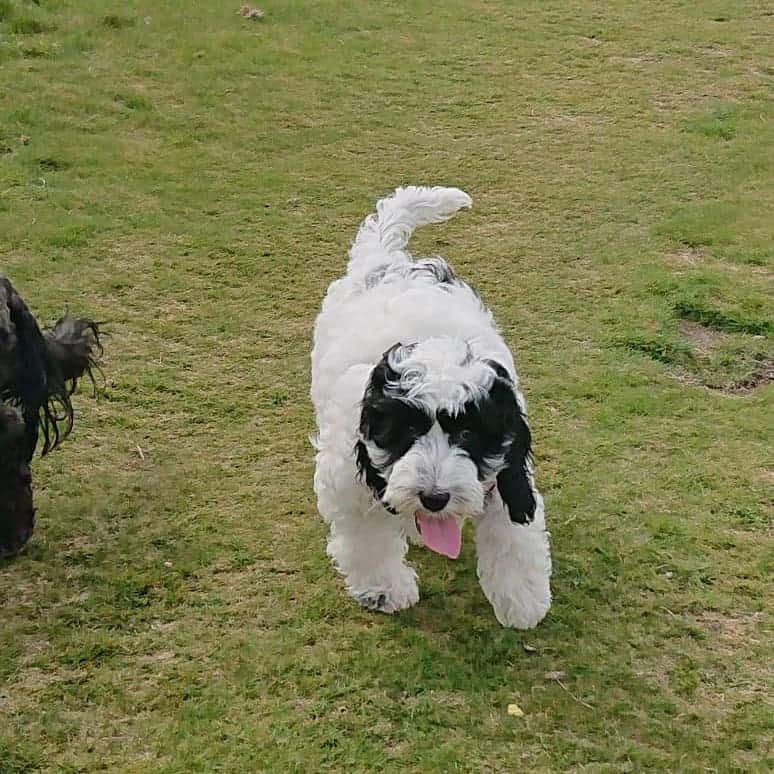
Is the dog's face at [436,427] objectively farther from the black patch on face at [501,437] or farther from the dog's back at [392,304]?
the dog's back at [392,304]

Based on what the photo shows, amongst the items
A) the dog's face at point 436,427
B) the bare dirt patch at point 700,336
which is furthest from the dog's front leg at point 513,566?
the bare dirt patch at point 700,336

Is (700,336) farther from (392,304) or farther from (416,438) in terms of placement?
(416,438)

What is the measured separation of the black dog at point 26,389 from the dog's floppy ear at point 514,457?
1670 millimetres

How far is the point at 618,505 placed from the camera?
4.40m

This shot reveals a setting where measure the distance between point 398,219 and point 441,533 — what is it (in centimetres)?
152

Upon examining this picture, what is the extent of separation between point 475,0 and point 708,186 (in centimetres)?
403

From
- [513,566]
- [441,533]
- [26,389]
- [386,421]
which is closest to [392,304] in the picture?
[386,421]

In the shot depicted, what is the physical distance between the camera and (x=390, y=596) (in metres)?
3.90

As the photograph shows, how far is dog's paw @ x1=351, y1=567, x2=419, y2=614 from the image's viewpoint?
3898mm

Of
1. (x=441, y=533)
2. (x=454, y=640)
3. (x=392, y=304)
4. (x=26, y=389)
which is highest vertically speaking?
(x=392, y=304)

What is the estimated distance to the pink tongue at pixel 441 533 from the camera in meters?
3.47

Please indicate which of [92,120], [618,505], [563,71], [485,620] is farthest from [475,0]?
[485,620]

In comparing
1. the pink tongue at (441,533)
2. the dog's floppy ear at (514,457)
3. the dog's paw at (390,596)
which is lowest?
the dog's paw at (390,596)

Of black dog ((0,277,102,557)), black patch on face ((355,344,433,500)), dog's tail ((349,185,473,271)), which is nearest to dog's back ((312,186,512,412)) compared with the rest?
dog's tail ((349,185,473,271))
